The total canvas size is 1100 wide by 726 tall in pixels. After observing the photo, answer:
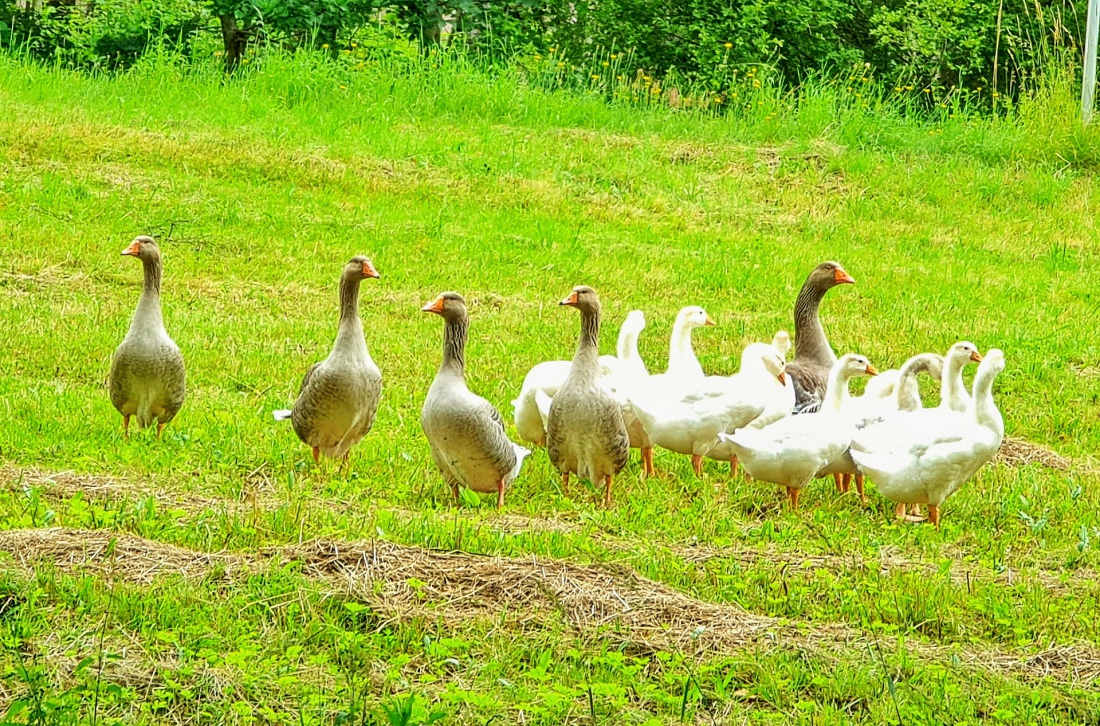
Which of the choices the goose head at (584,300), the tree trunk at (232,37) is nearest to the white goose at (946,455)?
the goose head at (584,300)

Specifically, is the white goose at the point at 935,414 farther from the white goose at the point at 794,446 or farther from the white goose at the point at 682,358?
the white goose at the point at 682,358

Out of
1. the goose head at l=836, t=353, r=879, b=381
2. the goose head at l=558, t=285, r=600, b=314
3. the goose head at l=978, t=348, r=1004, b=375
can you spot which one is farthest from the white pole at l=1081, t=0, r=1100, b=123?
the goose head at l=558, t=285, r=600, b=314

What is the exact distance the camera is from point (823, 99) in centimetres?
1773

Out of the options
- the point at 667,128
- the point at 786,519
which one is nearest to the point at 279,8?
the point at 667,128

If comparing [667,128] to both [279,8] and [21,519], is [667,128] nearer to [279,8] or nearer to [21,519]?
[279,8]

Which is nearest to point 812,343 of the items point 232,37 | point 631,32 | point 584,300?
point 584,300

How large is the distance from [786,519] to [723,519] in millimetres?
373

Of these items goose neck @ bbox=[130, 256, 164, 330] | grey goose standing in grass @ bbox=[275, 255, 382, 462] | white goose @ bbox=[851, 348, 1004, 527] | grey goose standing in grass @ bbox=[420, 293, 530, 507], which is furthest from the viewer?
goose neck @ bbox=[130, 256, 164, 330]

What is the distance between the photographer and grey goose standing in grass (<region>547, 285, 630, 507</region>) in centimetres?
682

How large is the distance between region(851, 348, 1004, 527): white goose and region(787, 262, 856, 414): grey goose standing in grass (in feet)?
5.00

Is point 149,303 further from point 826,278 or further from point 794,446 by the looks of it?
point 826,278

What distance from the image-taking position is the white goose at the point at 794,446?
6934 mm

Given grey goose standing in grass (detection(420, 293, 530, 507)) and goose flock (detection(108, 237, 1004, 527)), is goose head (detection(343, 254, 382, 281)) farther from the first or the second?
grey goose standing in grass (detection(420, 293, 530, 507))

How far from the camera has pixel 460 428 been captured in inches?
258
